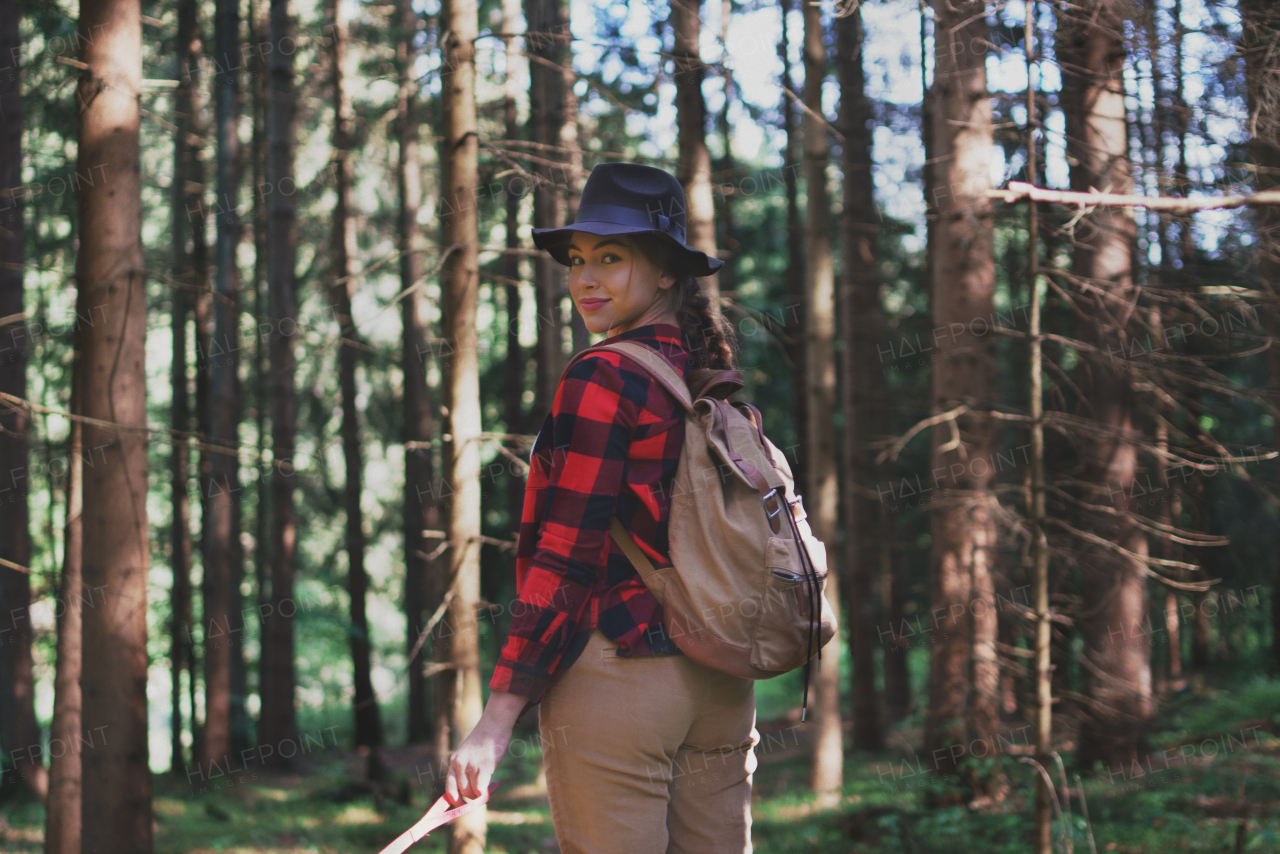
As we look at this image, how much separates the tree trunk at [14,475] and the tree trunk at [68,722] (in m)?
4.03

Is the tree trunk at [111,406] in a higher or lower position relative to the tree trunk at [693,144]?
lower

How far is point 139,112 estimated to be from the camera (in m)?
5.16

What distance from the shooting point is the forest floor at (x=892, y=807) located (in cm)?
609

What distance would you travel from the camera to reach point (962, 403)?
7074 millimetres

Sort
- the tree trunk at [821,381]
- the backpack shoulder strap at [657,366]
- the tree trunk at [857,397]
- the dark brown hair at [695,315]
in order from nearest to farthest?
the backpack shoulder strap at [657,366]
the dark brown hair at [695,315]
the tree trunk at [821,381]
the tree trunk at [857,397]

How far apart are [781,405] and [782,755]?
266 inches

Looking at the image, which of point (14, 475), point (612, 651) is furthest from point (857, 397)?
point (612, 651)

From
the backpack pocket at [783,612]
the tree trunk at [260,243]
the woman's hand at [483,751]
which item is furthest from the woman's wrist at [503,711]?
the tree trunk at [260,243]

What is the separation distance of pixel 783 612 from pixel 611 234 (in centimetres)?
99

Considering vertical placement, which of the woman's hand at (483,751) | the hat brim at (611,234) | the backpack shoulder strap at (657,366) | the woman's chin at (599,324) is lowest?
the woman's hand at (483,751)

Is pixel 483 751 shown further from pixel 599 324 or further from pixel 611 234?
pixel 611 234

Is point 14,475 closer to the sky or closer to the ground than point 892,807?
closer to the sky

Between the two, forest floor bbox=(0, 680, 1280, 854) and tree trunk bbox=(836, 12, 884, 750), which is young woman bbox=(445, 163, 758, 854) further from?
tree trunk bbox=(836, 12, 884, 750)

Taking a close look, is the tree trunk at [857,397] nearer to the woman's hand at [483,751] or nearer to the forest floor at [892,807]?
the forest floor at [892,807]
